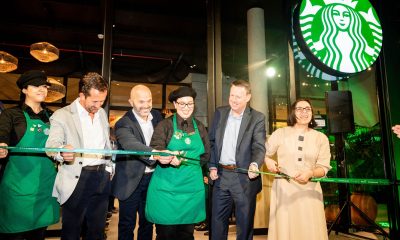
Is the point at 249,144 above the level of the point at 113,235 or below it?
above

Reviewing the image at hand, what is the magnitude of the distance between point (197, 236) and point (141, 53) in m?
5.06

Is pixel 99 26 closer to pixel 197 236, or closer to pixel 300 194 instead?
pixel 197 236

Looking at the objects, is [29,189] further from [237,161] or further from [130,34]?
[130,34]

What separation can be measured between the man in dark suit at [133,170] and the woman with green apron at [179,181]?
0.21 m

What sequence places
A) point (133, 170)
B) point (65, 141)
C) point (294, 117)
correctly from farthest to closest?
point (294, 117)
point (133, 170)
point (65, 141)

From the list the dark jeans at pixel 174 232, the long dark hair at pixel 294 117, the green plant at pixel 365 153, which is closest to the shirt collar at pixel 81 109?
the dark jeans at pixel 174 232

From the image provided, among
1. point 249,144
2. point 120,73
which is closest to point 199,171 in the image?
point 249,144

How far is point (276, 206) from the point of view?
2818 mm

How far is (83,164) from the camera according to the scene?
2.43 m

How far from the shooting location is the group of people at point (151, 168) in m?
2.39

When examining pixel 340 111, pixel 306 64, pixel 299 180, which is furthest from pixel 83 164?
pixel 340 111

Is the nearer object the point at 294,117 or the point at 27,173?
the point at 27,173

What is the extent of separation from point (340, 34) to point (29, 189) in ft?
12.7

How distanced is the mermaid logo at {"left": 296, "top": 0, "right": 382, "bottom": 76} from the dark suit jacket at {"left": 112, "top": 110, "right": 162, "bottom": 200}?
7.21ft
